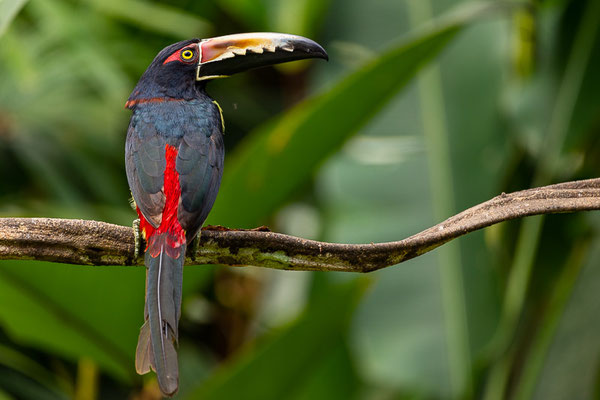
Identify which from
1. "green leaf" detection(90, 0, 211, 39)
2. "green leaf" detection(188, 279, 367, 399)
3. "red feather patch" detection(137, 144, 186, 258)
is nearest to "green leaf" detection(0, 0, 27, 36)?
"red feather patch" detection(137, 144, 186, 258)

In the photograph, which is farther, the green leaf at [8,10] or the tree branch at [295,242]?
the tree branch at [295,242]

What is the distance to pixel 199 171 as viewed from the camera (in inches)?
73.8

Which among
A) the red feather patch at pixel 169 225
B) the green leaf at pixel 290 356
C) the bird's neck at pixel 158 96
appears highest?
the bird's neck at pixel 158 96

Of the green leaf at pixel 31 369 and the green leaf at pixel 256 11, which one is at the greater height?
the green leaf at pixel 256 11

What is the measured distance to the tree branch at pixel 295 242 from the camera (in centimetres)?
157

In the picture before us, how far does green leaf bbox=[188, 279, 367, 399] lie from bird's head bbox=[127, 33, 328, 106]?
35.1 inches

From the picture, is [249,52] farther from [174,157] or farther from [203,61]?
[174,157]

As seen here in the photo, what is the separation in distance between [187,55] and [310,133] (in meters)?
0.53

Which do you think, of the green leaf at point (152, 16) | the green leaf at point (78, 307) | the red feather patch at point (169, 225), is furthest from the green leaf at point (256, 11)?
the red feather patch at point (169, 225)

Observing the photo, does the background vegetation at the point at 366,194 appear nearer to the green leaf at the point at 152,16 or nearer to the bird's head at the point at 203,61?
the green leaf at the point at 152,16

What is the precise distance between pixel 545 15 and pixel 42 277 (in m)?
2.59

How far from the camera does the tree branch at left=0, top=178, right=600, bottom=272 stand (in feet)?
5.15

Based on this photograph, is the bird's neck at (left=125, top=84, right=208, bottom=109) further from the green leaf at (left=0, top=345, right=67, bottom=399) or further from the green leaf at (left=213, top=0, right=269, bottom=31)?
the green leaf at (left=0, top=345, right=67, bottom=399)

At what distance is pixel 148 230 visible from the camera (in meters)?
1.74
